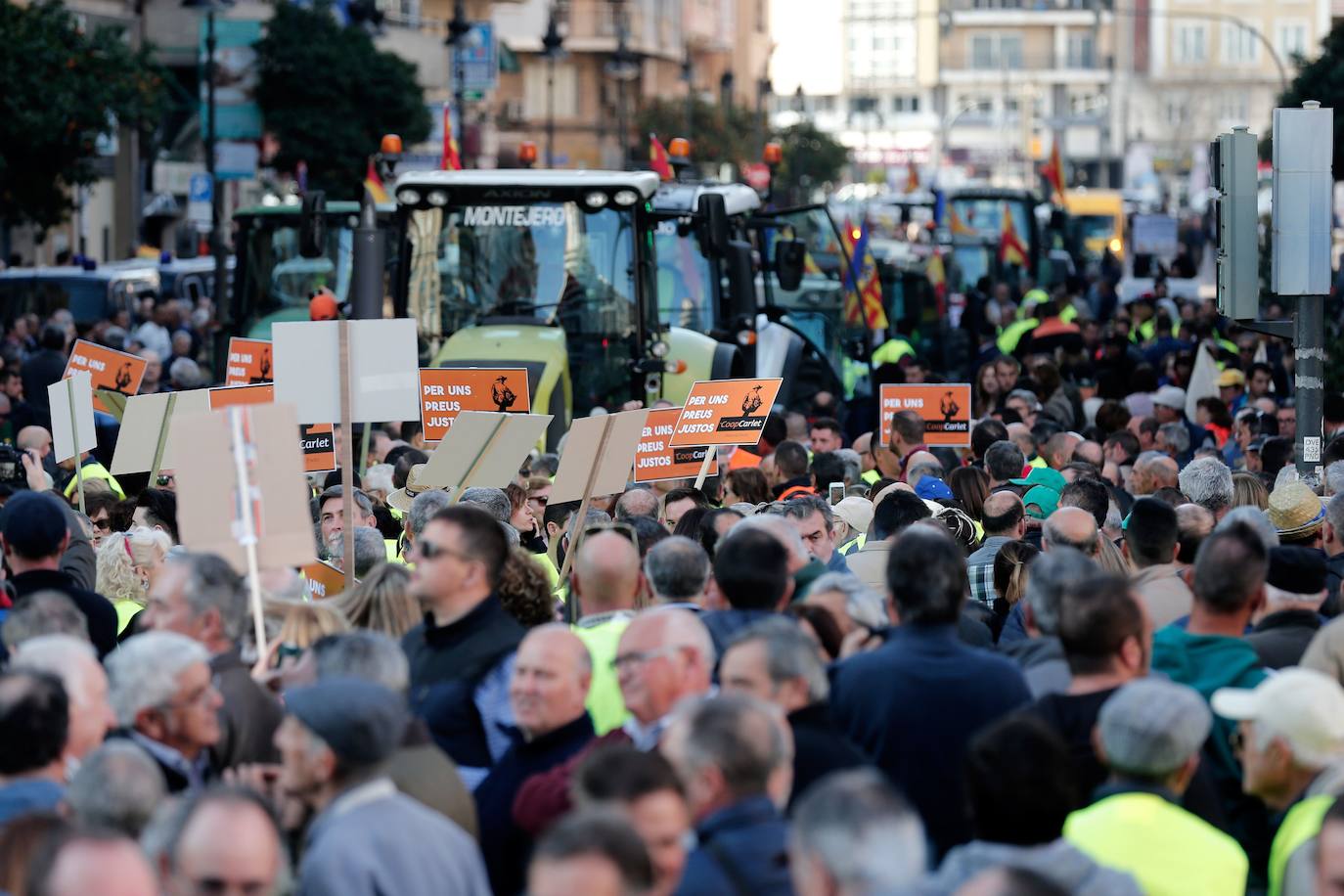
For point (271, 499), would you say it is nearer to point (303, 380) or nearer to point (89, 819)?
point (303, 380)

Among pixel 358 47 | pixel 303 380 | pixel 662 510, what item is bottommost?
pixel 662 510

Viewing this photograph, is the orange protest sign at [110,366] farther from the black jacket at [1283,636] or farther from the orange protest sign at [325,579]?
the black jacket at [1283,636]

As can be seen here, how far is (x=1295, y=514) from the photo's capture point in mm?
8594

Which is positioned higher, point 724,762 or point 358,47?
point 358,47

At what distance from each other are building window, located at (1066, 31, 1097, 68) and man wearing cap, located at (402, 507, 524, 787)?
404 feet

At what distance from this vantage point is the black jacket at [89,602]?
23.6 ft

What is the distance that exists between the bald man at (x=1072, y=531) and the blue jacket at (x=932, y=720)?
7.84 ft

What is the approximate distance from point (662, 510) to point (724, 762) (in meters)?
5.67

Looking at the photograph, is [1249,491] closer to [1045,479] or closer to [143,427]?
[1045,479]

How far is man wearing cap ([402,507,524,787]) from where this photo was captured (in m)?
5.87

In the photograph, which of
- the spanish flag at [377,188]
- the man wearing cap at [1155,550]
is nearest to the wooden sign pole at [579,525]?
the man wearing cap at [1155,550]

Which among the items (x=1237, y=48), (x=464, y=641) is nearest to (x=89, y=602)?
(x=464, y=641)

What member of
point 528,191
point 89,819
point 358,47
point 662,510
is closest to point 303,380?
point 662,510

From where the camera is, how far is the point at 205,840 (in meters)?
4.13
